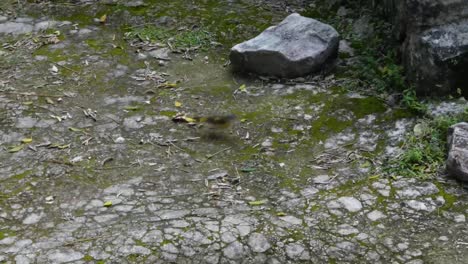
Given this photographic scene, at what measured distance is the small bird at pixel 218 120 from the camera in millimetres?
4537

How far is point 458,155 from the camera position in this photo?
3775 mm

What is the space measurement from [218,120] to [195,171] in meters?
0.64

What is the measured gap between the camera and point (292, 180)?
396cm

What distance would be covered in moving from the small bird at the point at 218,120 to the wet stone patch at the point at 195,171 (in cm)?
8

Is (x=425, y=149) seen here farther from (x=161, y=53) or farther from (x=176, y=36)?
(x=176, y=36)

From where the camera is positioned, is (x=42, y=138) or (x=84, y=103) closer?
(x=42, y=138)

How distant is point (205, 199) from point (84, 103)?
1554 millimetres

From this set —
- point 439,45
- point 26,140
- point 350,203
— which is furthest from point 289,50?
point 26,140

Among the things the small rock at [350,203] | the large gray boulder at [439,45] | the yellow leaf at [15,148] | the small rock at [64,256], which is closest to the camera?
the small rock at [64,256]

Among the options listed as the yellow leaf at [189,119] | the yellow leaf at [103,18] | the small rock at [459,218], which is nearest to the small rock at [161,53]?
the yellow leaf at [103,18]

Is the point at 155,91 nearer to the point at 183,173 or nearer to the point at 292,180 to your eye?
the point at 183,173

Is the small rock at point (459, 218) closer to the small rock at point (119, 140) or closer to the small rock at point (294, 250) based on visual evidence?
the small rock at point (294, 250)

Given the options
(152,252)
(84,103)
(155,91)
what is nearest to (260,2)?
(155,91)

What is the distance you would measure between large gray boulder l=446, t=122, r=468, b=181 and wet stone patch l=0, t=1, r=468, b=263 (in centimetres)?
9
